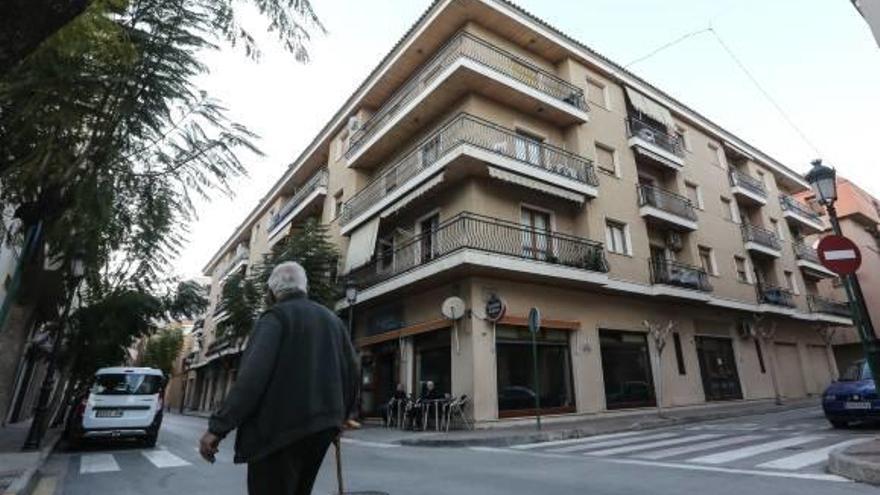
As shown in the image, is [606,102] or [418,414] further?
[606,102]

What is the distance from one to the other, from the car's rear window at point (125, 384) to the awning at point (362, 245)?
7943 millimetres

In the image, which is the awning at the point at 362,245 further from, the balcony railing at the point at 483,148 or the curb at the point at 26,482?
the curb at the point at 26,482

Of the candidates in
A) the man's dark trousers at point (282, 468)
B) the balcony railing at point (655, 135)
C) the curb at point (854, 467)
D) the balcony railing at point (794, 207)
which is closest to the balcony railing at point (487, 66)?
the balcony railing at point (655, 135)

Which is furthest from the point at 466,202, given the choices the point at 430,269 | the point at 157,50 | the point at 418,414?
the point at 157,50

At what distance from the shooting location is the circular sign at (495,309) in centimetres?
1319

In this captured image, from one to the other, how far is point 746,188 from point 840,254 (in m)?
22.0

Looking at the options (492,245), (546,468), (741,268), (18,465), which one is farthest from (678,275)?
(18,465)

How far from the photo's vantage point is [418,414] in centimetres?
1371

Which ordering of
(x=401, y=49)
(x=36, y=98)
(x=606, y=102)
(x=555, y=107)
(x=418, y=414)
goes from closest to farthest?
(x=36, y=98) < (x=418, y=414) < (x=555, y=107) < (x=401, y=49) < (x=606, y=102)

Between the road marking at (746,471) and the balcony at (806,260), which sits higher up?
the balcony at (806,260)

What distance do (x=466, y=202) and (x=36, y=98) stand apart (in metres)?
11.4

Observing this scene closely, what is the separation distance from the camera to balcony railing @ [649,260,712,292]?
18.3 m

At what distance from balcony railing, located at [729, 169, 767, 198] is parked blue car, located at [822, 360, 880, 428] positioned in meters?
16.8

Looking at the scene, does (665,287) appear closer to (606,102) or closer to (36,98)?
(606,102)
